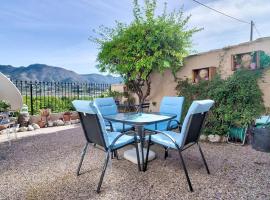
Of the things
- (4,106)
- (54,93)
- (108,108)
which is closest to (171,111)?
(108,108)

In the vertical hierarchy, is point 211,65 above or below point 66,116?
above

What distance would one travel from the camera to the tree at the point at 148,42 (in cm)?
527

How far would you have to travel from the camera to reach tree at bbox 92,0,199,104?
17.3 ft

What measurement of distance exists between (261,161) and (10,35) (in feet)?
29.2

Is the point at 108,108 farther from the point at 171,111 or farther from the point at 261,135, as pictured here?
the point at 261,135

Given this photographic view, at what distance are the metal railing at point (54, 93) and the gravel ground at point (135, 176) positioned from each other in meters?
3.78

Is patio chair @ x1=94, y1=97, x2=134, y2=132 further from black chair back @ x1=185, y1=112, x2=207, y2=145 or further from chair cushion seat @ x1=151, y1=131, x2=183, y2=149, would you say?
black chair back @ x1=185, y1=112, x2=207, y2=145

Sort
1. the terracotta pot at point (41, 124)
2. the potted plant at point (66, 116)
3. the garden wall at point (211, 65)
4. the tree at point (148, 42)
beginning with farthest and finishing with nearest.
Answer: the potted plant at point (66, 116), the terracotta pot at point (41, 124), the tree at point (148, 42), the garden wall at point (211, 65)

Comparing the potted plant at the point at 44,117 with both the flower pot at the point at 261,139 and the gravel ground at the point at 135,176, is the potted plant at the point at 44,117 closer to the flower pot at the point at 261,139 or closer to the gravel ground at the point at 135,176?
the gravel ground at the point at 135,176

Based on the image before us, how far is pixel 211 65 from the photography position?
5484 millimetres

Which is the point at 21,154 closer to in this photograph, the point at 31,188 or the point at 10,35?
the point at 31,188

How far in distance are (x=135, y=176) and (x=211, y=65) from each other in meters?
4.04

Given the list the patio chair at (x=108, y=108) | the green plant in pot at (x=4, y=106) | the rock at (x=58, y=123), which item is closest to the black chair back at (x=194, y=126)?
the patio chair at (x=108, y=108)

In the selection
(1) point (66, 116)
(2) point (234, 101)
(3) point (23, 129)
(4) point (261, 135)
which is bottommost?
(3) point (23, 129)
